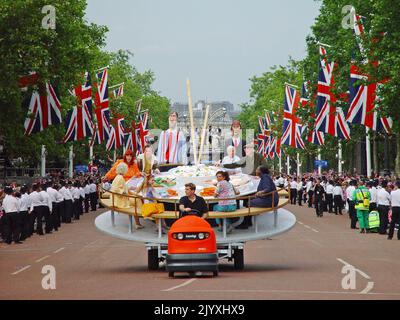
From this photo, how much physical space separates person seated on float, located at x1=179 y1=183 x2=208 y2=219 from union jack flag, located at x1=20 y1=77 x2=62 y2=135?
96.1 ft

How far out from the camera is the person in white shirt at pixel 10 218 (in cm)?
3756

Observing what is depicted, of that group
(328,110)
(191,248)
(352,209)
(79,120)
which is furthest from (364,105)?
(191,248)

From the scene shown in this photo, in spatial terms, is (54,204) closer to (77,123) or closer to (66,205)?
(66,205)

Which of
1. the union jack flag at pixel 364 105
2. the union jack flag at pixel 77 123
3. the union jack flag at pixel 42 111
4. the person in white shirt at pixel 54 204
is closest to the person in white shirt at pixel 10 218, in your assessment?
the person in white shirt at pixel 54 204

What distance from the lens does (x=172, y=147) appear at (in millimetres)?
26766

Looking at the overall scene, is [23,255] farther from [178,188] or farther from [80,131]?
[80,131]

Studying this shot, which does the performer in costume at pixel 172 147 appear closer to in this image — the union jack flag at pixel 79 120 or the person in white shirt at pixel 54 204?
the person in white shirt at pixel 54 204

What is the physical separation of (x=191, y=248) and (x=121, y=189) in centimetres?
380

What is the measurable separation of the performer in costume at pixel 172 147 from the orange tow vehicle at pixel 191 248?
4.22 meters

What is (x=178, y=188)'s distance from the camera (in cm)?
2516

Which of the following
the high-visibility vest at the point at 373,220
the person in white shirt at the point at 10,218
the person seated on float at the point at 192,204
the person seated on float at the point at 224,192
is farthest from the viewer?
the high-visibility vest at the point at 373,220

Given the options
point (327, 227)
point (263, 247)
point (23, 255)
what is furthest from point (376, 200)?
point (23, 255)

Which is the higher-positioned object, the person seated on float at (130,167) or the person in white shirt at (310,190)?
the person seated on float at (130,167)

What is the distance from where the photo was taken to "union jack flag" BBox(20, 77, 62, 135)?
170 feet
